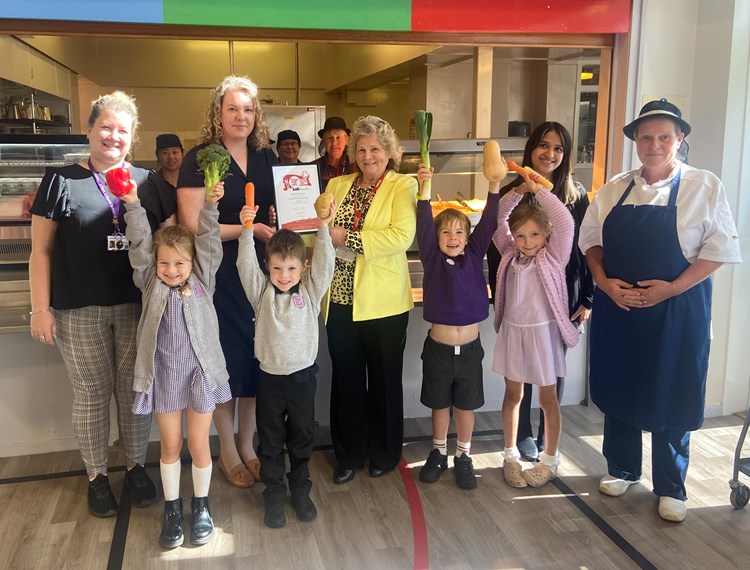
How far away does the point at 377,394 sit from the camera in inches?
118

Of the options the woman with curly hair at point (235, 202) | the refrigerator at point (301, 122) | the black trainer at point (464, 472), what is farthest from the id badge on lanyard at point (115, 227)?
the refrigerator at point (301, 122)

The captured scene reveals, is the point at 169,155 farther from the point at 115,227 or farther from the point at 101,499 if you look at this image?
the point at 101,499

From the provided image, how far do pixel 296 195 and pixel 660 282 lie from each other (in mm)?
1531

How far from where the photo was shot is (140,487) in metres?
2.85

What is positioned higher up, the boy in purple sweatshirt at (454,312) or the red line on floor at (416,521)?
the boy in purple sweatshirt at (454,312)

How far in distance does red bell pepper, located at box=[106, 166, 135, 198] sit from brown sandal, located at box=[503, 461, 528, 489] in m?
2.05

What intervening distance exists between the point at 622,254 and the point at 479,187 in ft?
12.1

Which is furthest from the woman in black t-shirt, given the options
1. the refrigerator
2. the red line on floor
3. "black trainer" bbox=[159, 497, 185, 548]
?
the refrigerator

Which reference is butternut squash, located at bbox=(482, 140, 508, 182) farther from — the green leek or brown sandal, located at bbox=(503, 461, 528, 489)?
brown sandal, located at bbox=(503, 461, 528, 489)

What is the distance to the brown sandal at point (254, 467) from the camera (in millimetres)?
3041

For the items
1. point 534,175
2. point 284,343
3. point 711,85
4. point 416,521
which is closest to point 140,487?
point 284,343

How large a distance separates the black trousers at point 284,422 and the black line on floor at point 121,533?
592 mm

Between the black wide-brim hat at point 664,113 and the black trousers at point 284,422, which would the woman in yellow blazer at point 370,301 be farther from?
the black wide-brim hat at point 664,113

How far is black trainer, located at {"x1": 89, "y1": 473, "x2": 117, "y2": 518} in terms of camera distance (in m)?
2.78
